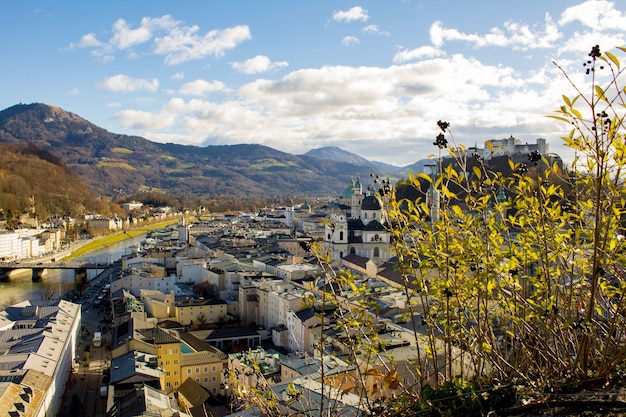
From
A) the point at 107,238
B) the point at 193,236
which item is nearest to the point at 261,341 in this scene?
the point at 193,236

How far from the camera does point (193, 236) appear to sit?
35250 mm

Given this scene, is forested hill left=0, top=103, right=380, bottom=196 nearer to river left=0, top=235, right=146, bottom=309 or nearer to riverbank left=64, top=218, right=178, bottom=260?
riverbank left=64, top=218, right=178, bottom=260

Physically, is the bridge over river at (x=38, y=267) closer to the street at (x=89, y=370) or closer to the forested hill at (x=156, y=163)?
the street at (x=89, y=370)

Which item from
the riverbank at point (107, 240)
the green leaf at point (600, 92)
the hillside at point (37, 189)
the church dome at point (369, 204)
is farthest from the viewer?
the hillside at point (37, 189)

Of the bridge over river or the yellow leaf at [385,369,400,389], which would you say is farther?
the bridge over river

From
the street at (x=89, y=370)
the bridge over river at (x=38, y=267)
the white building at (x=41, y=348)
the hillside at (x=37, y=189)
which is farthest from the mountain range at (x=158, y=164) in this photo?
the white building at (x=41, y=348)

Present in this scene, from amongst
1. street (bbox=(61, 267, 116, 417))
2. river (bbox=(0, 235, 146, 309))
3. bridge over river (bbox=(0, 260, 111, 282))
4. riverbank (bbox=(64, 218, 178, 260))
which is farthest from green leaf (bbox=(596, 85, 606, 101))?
riverbank (bbox=(64, 218, 178, 260))

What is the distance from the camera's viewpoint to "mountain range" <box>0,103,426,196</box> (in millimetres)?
99312

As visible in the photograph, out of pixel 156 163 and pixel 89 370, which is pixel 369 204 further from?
pixel 156 163

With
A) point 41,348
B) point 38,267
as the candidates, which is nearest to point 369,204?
point 38,267

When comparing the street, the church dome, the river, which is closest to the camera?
the street

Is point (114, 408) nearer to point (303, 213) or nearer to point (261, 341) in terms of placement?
point (261, 341)

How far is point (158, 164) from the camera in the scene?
117125 mm

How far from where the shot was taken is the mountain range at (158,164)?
99.3 m
